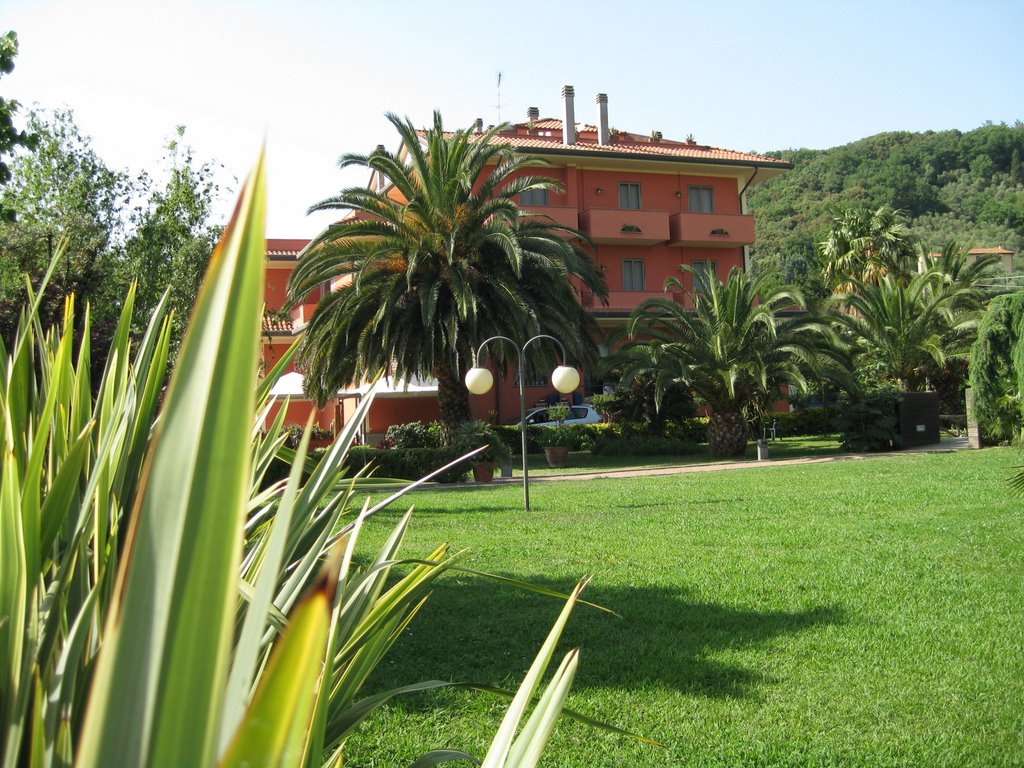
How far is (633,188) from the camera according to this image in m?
36.2

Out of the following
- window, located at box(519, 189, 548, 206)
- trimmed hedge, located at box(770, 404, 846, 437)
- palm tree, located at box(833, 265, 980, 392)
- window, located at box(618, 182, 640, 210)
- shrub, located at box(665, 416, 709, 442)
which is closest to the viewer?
palm tree, located at box(833, 265, 980, 392)

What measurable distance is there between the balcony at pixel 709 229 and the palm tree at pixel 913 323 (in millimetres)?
7934

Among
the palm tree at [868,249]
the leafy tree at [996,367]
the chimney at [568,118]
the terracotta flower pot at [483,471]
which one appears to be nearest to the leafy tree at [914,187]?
the palm tree at [868,249]

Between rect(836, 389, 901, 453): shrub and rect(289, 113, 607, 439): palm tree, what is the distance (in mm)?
7148

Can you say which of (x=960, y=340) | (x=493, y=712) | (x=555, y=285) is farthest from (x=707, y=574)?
(x=960, y=340)

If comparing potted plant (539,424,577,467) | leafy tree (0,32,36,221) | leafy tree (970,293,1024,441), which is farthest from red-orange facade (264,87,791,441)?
leafy tree (0,32,36,221)

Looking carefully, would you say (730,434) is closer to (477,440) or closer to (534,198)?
(477,440)

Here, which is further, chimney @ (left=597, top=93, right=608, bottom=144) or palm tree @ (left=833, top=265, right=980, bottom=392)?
chimney @ (left=597, top=93, right=608, bottom=144)

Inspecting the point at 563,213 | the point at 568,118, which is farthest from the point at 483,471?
the point at 568,118

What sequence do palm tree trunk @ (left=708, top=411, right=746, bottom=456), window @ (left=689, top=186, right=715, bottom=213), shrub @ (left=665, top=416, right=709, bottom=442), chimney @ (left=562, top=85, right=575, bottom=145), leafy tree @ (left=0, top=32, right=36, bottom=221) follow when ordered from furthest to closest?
1. window @ (left=689, top=186, right=715, bottom=213)
2. chimney @ (left=562, top=85, right=575, bottom=145)
3. shrub @ (left=665, top=416, right=709, bottom=442)
4. palm tree trunk @ (left=708, top=411, right=746, bottom=456)
5. leafy tree @ (left=0, top=32, right=36, bottom=221)

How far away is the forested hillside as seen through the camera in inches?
3024

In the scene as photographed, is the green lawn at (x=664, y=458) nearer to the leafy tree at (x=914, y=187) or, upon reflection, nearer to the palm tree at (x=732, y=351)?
the palm tree at (x=732, y=351)

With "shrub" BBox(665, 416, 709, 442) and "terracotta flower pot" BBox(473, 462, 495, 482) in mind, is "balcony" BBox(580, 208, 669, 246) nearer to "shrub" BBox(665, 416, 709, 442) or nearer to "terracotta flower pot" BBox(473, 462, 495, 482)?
"shrub" BBox(665, 416, 709, 442)

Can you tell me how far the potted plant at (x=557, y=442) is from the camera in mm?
23812
